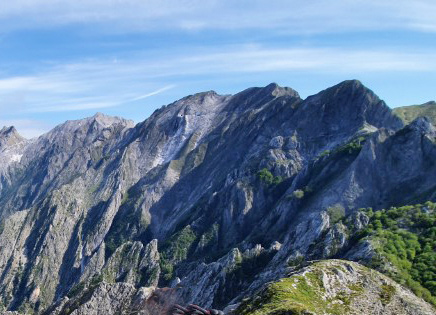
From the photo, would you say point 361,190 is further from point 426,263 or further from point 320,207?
point 426,263

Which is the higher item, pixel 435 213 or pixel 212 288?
pixel 435 213

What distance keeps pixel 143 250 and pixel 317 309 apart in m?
168

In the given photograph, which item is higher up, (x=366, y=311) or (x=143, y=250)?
(x=366, y=311)

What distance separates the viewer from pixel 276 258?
106m

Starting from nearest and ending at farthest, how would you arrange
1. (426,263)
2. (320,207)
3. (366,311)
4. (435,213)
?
(366,311) → (426,263) → (435,213) → (320,207)

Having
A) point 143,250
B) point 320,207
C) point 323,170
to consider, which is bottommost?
point 143,250

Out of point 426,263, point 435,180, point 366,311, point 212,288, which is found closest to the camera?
point 366,311

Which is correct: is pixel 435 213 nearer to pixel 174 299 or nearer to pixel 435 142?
pixel 174 299

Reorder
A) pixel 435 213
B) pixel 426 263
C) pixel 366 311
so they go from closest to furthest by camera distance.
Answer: pixel 366 311, pixel 426 263, pixel 435 213

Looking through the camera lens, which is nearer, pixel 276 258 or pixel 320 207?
pixel 276 258

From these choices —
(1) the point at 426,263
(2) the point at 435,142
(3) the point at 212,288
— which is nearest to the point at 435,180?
(2) the point at 435,142

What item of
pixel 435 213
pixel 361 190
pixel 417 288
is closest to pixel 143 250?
pixel 361 190

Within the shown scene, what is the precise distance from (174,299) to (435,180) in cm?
8496

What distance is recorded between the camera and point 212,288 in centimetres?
10425
